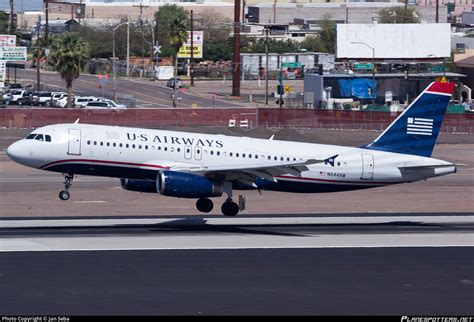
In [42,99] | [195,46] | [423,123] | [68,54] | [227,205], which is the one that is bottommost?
[227,205]

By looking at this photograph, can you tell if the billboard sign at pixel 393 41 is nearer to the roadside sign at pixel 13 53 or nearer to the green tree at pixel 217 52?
the roadside sign at pixel 13 53

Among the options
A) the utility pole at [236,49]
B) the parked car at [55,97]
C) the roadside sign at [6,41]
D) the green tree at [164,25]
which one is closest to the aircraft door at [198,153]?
the parked car at [55,97]

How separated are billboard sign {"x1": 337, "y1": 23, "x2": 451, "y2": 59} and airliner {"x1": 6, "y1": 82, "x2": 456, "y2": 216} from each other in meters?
75.8

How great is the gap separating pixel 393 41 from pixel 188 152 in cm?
8167

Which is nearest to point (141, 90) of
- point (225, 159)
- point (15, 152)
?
point (225, 159)

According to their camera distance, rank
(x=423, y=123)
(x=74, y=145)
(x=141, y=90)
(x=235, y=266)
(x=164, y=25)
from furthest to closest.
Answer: (x=164, y=25) < (x=141, y=90) < (x=423, y=123) < (x=74, y=145) < (x=235, y=266)

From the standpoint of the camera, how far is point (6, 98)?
109 metres

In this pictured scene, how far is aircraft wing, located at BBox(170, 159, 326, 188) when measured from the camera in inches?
1491

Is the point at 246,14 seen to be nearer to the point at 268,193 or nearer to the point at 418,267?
the point at 268,193

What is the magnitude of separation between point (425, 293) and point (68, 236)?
14387 millimetres

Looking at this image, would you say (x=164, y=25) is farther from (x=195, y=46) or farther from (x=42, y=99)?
(x=42, y=99)

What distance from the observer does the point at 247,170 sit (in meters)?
38.2

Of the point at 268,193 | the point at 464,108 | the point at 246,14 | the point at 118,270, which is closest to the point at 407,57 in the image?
the point at 464,108

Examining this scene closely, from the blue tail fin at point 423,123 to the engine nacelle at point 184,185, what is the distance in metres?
8.60
